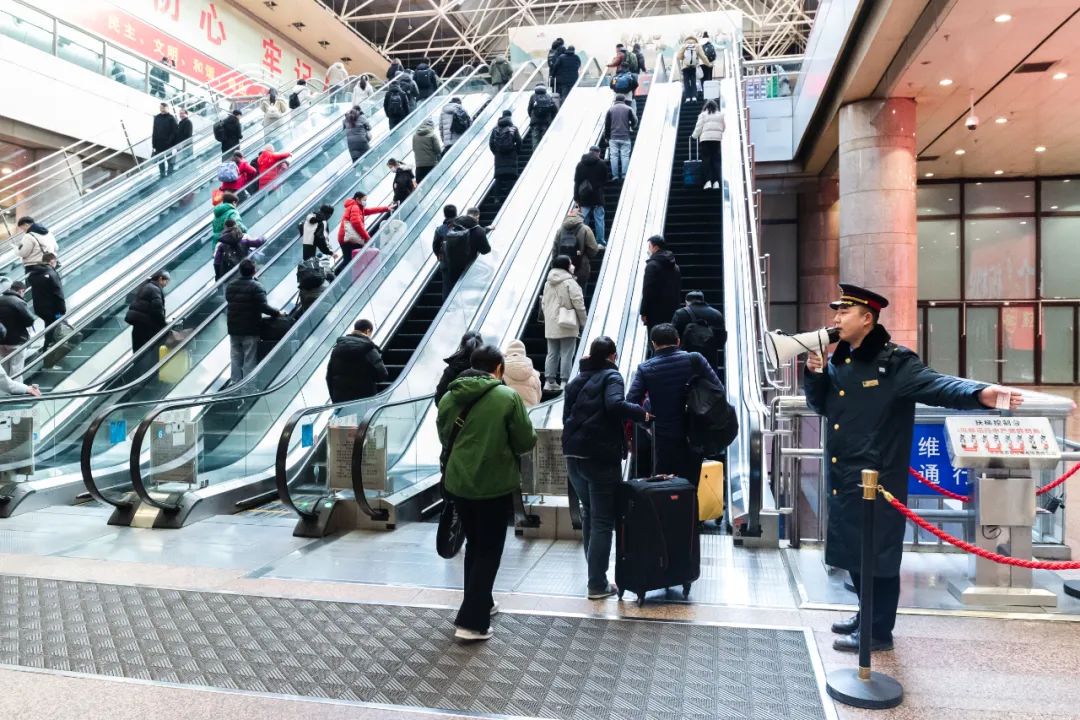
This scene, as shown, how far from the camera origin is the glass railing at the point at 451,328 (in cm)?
694

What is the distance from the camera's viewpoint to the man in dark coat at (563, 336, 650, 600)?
4883mm

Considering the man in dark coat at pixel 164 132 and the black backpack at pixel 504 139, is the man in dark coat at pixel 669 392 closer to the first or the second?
the black backpack at pixel 504 139

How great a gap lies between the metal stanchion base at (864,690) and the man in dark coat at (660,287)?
5269 millimetres

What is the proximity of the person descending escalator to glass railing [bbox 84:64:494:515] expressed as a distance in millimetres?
2029

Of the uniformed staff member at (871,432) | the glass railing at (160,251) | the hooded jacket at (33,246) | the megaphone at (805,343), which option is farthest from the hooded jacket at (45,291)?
the uniformed staff member at (871,432)

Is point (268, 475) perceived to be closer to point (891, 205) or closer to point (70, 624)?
point (70, 624)

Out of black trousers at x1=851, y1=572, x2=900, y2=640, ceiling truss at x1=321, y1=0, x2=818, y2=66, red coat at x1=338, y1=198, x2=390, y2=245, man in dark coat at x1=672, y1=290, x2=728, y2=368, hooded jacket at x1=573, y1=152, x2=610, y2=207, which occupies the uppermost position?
ceiling truss at x1=321, y1=0, x2=818, y2=66

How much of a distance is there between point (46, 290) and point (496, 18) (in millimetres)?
33307

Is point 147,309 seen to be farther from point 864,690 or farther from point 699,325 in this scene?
point 864,690

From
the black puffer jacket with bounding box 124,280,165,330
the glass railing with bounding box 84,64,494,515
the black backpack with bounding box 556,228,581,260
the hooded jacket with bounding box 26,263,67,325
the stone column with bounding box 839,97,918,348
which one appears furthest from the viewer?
the stone column with bounding box 839,97,918,348

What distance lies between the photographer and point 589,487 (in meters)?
5.02

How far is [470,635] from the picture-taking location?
4273 mm

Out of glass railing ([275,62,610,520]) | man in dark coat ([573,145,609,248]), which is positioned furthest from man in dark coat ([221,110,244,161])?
man in dark coat ([573,145,609,248])

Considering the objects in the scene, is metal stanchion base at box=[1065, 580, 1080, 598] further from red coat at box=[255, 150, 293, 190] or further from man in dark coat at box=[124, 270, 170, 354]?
red coat at box=[255, 150, 293, 190]
